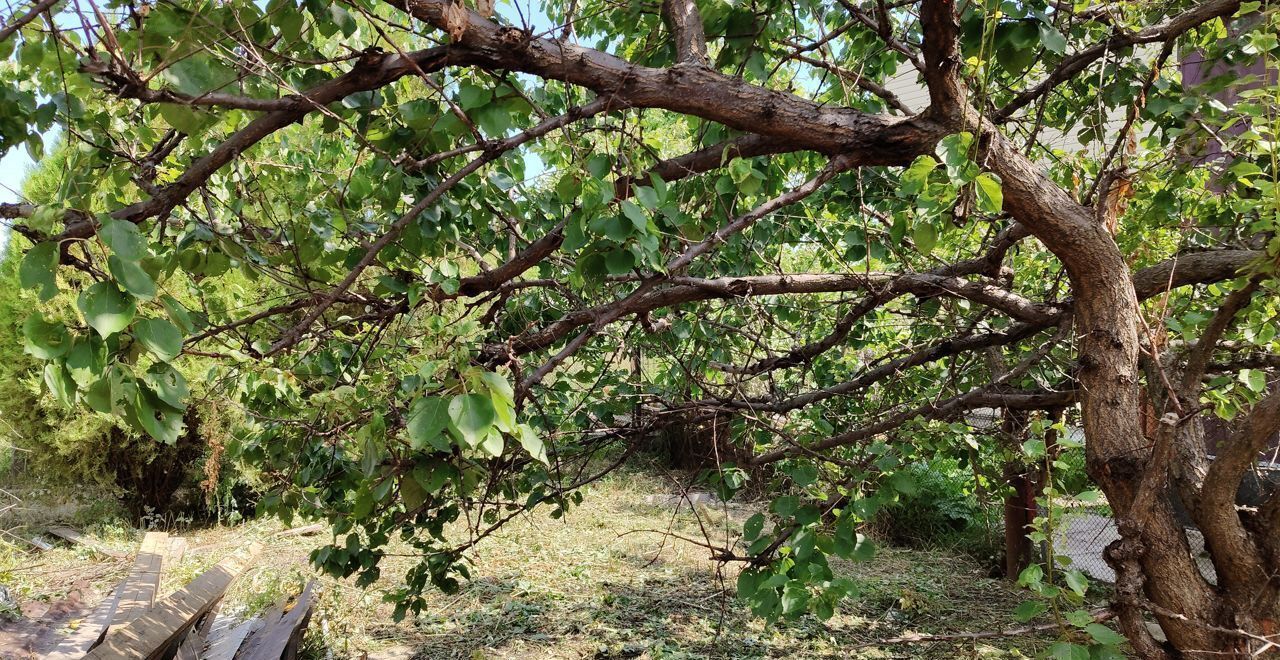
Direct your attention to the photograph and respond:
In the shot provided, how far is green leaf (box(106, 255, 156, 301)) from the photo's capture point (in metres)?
1.01

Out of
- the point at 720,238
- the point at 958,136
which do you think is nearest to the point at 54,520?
the point at 720,238

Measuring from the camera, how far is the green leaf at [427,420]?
1.13 meters

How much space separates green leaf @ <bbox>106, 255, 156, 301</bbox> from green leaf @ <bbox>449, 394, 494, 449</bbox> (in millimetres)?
444

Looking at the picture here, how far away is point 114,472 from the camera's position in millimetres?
7426

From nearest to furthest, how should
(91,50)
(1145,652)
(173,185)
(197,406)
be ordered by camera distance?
(91,50) < (173,185) < (1145,652) < (197,406)

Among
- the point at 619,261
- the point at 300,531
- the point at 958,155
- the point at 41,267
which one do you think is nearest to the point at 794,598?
the point at 619,261

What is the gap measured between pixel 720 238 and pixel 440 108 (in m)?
0.81

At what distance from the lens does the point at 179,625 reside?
323 cm

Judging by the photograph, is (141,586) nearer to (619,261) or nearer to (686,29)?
(619,261)

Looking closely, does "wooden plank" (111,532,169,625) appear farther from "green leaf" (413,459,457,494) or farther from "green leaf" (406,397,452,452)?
"green leaf" (406,397,452,452)

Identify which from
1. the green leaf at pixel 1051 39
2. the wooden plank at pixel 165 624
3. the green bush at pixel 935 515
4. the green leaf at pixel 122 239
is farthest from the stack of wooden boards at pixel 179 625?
the green bush at pixel 935 515

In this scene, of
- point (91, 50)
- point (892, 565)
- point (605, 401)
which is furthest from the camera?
point (892, 565)

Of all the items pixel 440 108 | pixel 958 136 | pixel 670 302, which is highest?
pixel 440 108

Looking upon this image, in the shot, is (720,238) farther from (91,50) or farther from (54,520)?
(54,520)
